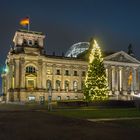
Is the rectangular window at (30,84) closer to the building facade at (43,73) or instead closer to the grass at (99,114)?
the building facade at (43,73)

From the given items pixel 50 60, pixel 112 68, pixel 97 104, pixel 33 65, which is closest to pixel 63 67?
pixel 50 60

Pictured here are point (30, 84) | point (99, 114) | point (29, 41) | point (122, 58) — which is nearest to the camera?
point (99, 114)

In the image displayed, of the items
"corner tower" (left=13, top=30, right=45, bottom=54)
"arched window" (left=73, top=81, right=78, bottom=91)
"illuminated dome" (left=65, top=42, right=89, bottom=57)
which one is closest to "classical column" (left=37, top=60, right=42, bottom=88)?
"corner tower" (left=13, top=30, right=45, bottom=54)

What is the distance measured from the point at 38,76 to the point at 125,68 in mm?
44119

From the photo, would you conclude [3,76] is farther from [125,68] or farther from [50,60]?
[125,68]

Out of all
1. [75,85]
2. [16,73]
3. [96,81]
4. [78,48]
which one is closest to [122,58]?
[75,85]

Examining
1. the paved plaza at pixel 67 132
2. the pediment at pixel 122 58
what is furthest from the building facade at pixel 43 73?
the paved plaza at pixel 67 132

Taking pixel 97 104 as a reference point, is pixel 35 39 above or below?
above

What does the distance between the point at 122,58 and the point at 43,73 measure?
41110mm

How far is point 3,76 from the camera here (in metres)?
158

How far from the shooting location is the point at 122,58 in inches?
5423

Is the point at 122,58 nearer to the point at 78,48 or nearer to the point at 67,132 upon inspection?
the point at 78,48

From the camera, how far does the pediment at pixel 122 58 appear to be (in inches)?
5311

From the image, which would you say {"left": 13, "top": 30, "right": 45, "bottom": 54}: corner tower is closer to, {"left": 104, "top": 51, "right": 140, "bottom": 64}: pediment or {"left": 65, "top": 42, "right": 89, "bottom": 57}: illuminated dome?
{"left": 104, "top": 51, "right": 140, "bottom": 64}: pediment
